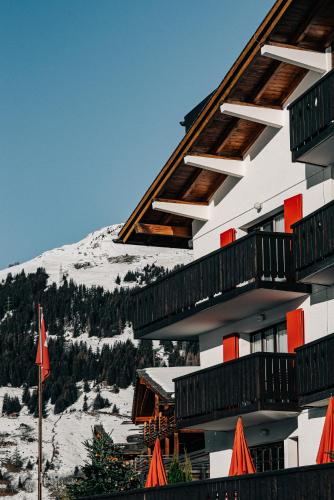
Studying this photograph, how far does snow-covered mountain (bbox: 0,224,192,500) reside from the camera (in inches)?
2955

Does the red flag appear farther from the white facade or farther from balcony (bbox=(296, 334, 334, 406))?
balcony (bbox=(296, 334, 334, 406))

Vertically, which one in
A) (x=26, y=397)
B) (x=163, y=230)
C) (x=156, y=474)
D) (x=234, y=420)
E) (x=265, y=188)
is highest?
(x=26, y=397)

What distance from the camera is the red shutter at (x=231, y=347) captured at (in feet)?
91.1

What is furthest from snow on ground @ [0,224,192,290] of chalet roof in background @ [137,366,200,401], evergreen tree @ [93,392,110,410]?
chalet roof in background @ [137,366,200,401]

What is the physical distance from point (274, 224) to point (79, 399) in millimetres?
82076

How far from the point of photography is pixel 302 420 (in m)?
24.5

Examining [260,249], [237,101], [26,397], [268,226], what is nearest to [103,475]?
[268,226]

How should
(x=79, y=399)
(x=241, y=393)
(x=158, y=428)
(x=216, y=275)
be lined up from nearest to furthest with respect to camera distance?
(x=241, y=393) < (x=216, y=275) < (x=158, y=428) < (x=79, y=399)

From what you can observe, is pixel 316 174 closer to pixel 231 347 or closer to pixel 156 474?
pixel 231 347

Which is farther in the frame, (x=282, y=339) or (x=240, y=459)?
(x=282, y=339)

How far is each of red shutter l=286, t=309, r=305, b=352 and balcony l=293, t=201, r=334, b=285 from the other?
1.09 m

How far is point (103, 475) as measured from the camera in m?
31.4

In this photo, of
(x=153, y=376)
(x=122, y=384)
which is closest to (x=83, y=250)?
(x=122, y=384)

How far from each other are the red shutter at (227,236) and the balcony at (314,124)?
4.61m
